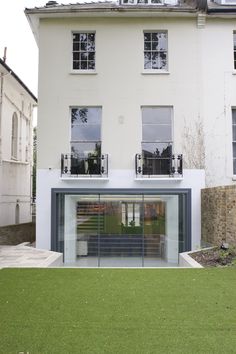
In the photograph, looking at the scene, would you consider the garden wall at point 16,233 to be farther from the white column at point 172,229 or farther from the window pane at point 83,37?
the window pane at point 83,37

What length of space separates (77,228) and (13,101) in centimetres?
859

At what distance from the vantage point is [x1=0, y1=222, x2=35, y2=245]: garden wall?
58.1ft

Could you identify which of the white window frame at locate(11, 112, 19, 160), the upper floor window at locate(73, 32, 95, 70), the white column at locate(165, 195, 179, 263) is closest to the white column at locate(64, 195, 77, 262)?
the white column at locate(165, 195, 179, 263)

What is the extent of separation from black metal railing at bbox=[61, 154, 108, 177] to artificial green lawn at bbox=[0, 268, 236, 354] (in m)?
6.23

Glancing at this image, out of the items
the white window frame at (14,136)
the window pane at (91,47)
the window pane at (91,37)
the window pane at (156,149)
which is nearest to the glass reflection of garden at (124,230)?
the window pane at (156,149)

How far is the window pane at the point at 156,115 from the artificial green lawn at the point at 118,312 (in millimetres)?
7630

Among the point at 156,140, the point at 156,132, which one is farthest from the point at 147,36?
the point at 156,140

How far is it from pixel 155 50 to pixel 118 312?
1218 cm

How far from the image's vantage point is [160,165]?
613 inches

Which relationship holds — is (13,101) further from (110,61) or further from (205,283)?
(205,283)

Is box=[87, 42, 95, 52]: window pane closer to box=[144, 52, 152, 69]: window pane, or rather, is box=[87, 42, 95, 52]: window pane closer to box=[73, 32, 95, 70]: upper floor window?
box=[73, 32, 95, 70]: upper floor window

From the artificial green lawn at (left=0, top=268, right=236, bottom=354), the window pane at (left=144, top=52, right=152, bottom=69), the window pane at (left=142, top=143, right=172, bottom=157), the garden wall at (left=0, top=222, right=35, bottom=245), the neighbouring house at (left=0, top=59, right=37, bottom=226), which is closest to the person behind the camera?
the artificial green lawn at (left=0, top=268, right=236, bottom=354)

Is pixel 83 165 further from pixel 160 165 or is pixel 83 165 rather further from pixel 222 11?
pixel 222 11

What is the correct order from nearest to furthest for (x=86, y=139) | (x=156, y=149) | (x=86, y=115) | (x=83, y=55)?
1. (x=156, y=149)
2. (x=86, y=139)
3. (x=86, y=115)
4. (x=83, y=55)
